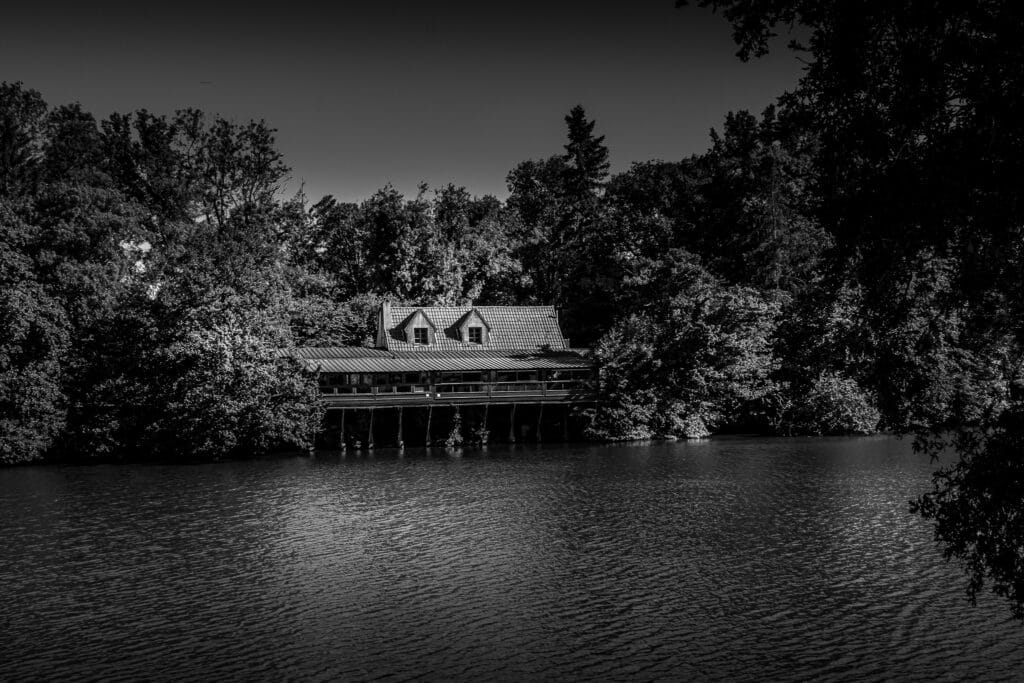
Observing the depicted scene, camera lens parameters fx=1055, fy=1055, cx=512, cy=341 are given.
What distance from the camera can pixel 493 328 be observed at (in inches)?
2522

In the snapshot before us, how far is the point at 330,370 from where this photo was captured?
5441 cm

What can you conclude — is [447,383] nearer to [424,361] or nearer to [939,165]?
[424,361]

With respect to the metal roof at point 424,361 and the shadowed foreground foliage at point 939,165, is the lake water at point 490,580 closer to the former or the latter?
the shadowed foreground foliage at point 939,165

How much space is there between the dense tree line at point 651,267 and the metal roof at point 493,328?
470cm

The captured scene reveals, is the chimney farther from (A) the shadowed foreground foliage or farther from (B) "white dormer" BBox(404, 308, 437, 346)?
(A) the shadowed foreground foliage

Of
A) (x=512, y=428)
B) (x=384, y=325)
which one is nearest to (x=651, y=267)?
(x=512, y=428)

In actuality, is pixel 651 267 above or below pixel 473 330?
above

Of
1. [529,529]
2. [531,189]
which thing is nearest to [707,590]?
[529,529]

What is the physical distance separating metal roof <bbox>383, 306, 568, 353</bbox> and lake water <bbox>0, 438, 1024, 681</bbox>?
19.7 meters

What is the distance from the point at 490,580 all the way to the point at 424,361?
33.3 m

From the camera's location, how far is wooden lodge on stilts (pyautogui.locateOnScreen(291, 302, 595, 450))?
56.1m

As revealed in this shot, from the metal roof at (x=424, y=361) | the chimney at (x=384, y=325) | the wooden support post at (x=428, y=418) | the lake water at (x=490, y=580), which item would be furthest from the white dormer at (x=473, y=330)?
the lake water at (x=490, y=580)

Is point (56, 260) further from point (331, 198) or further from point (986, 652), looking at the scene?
point (986, 652)

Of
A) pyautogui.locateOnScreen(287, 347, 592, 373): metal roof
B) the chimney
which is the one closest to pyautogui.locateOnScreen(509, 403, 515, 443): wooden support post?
pyautogui.locateOnScreen(287, 347, 592, 373): metal roof
